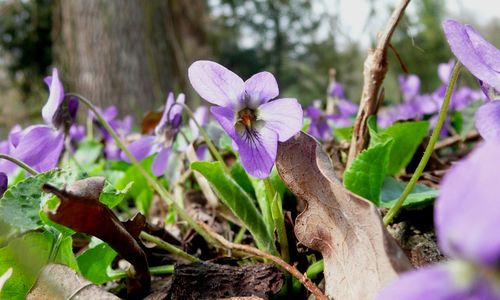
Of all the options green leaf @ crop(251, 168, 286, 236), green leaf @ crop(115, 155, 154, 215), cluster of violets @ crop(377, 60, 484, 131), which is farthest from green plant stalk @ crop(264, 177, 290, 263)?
cluster of violets @ crop(377, 60, 484, 131)

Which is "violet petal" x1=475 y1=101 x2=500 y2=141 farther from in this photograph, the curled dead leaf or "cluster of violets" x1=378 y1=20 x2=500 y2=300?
the curled dead leaf

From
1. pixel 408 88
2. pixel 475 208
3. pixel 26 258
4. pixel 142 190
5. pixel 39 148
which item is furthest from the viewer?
pixel 408 88

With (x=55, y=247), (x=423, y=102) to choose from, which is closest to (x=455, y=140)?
(x=423, y=102)

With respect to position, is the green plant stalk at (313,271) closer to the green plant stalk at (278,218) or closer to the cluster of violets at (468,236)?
the green plant stalk at (278,218)

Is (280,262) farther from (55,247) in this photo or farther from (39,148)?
(39,148)

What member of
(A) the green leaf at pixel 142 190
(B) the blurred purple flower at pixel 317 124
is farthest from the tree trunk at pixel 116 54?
(A) the green leaf at pixel 142 190

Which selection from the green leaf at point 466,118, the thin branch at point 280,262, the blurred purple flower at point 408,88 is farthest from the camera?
the blurred purple flower at point 408,88
